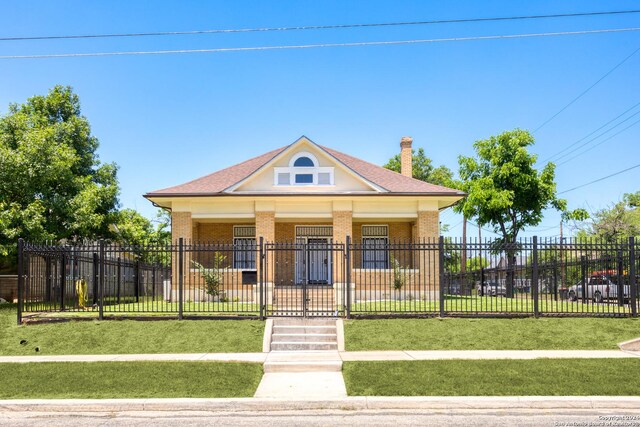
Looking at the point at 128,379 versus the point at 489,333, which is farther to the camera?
the point at 489,333

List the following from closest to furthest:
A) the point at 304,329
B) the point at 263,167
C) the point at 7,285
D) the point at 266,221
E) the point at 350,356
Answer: the point at 350,356 → the point at 304,329 → the point at 266,221 → the point at 263,167 → the point at 7,285

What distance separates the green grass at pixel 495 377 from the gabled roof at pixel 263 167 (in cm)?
1205

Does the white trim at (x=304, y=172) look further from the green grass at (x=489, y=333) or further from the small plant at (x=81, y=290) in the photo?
the green grass at (x=489, y=333)

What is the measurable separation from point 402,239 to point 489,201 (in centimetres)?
1174

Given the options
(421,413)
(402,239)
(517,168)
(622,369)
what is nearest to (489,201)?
(517,168)

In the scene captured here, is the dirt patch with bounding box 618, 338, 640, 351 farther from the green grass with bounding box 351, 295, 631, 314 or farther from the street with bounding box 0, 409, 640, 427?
the street with bounding box 0, 409, 640, 427

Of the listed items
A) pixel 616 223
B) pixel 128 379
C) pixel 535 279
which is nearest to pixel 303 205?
pixel 535 279

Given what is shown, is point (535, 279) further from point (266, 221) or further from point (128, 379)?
point (266, 221)

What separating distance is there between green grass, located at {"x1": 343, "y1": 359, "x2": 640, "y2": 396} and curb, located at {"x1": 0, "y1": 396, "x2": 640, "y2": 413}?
349 millimetres

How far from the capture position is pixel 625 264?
15.7 metres

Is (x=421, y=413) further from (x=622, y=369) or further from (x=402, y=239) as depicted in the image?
(x=402, y=239)

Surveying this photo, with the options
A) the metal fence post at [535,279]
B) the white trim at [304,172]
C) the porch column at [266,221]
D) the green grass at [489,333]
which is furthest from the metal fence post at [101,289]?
the metal fence post at [535,279]

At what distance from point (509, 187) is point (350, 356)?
26326 mm

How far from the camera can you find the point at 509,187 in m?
35.1
